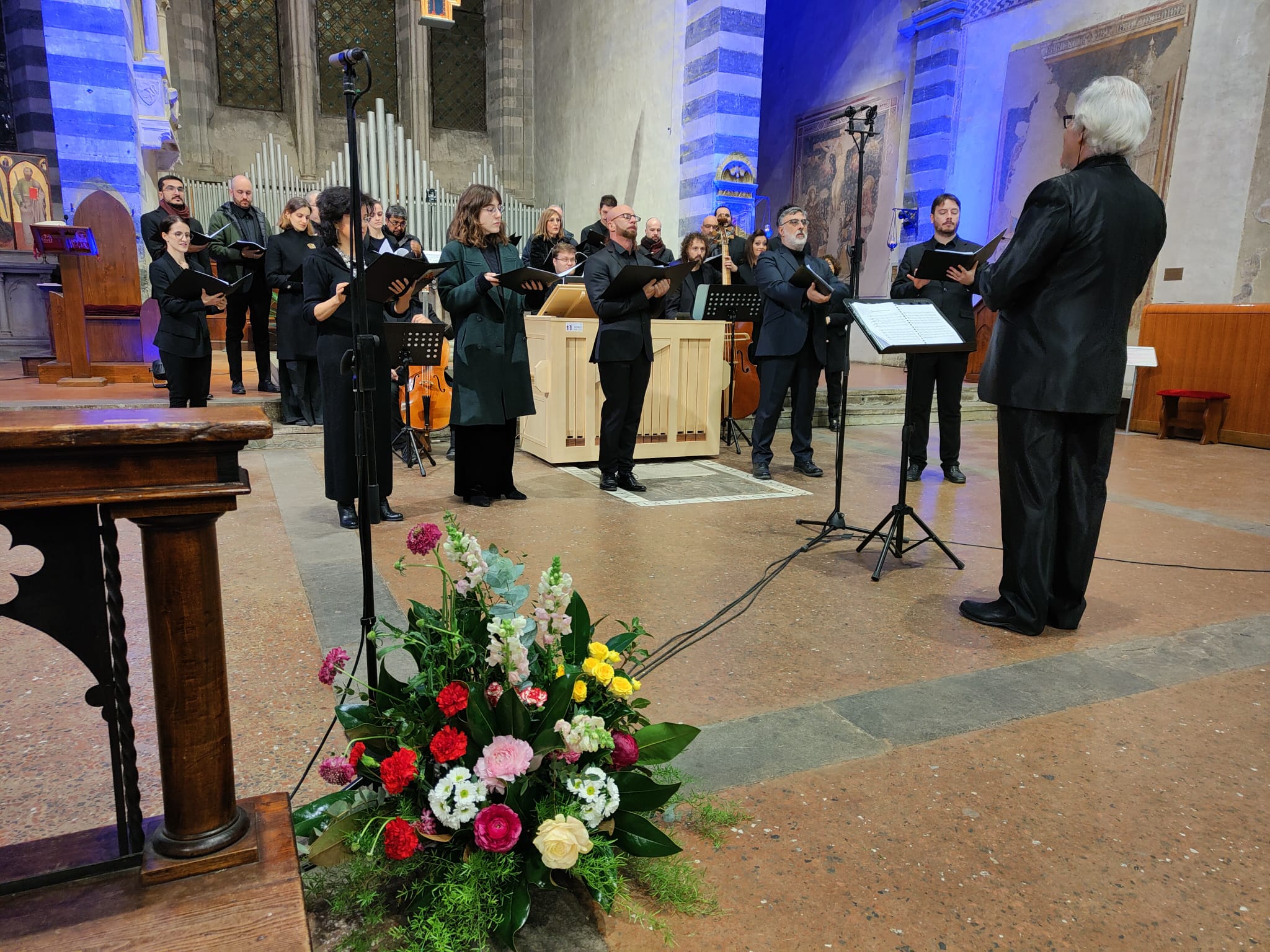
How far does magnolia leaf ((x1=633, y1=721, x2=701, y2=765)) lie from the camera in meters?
1.70

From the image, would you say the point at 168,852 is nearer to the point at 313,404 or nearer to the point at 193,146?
the point at 313,404

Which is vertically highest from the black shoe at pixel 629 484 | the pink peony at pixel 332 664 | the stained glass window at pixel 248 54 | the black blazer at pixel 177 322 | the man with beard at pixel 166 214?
the stained glass window at pixel 248 54

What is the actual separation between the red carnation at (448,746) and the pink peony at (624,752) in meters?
0.29

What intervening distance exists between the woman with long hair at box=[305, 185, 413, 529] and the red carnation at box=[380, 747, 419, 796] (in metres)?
2.75

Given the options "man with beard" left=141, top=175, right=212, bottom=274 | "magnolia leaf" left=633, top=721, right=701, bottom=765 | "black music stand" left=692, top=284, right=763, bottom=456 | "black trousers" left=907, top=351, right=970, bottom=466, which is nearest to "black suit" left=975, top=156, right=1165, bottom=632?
"magnolia leaf" left=633, top=721, right=701, bottom=765

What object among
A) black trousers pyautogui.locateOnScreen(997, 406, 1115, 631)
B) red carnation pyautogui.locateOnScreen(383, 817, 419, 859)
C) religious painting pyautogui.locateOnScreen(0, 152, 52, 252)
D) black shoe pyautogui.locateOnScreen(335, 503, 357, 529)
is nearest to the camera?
red carnation pyautogui.locateOnScreen(383, 817, 419, 859)

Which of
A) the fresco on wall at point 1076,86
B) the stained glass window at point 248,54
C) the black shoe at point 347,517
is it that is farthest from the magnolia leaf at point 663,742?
the stained glass window at point 248,54

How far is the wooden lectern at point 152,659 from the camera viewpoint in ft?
3.80

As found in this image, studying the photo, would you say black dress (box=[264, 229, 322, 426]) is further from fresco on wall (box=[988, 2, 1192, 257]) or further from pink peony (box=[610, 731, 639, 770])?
fresco on wall (box=[988, 2, 1192, 257])

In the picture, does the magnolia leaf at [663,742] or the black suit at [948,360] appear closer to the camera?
the magnolia leaf at [663,742]

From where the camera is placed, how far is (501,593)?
1.62 m

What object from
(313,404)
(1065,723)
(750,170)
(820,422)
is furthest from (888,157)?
(1065,723)

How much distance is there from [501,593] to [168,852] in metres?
0.66

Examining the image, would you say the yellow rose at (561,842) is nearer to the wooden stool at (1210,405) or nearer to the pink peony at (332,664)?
the pink peony at (332,664)
